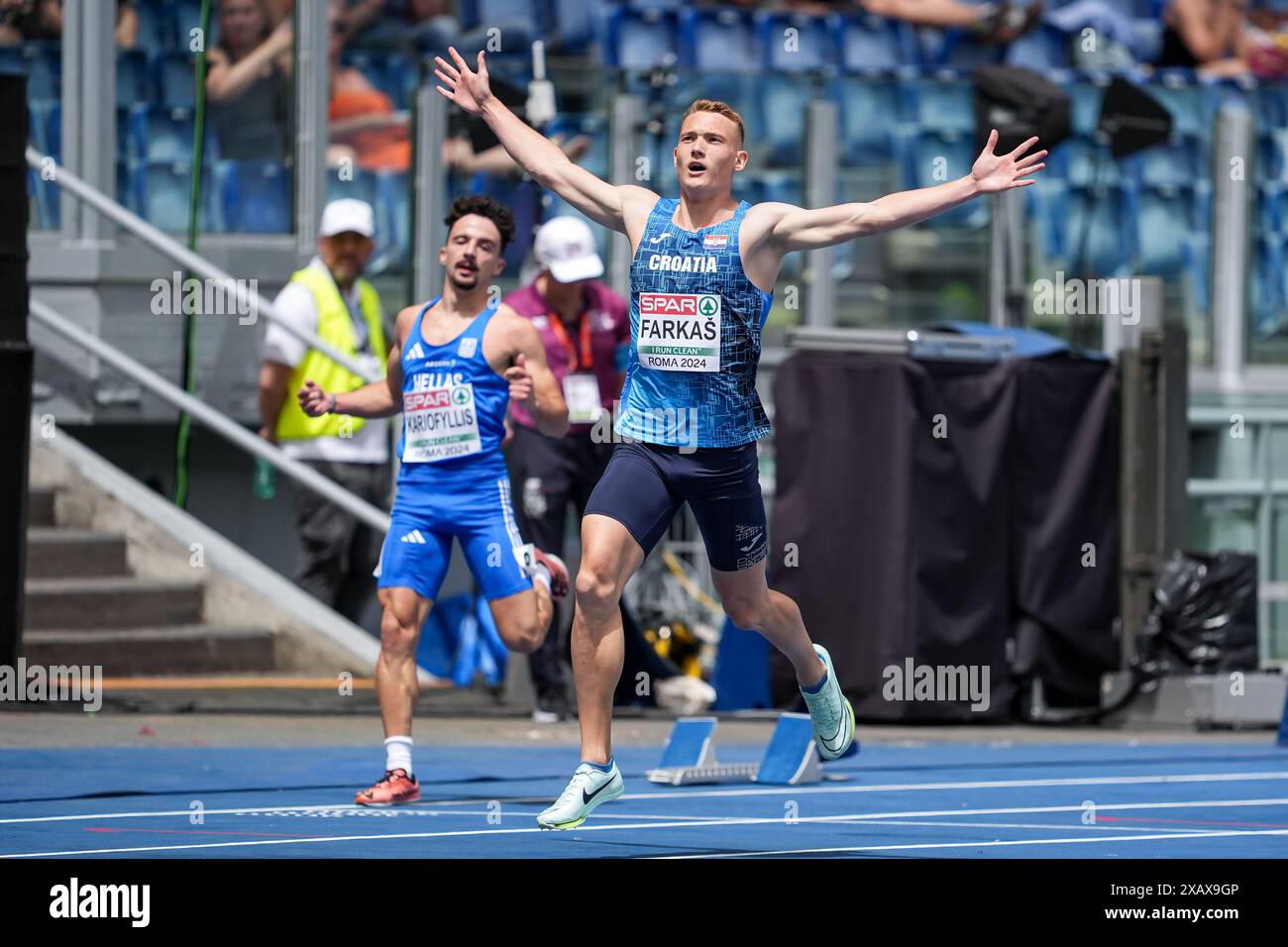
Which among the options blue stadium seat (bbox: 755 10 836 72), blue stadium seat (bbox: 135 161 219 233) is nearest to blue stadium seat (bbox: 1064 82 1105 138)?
blue stadium seat (bbox: 755 10 836 72)

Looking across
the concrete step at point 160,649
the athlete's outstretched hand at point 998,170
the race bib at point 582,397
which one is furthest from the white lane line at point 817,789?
the concrete step at point 160,649

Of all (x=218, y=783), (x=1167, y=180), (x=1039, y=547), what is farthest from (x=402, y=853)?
(x=1167, y=180)

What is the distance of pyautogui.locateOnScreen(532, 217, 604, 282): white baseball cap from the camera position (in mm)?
12148

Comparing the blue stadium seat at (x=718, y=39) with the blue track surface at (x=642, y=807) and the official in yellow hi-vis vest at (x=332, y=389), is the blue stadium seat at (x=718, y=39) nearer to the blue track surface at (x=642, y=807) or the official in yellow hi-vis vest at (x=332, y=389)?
the official in yellow hi-vis vest at (x=332, y=389)

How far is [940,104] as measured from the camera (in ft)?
53.7

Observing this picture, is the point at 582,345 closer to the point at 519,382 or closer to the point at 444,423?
the point at 444,423

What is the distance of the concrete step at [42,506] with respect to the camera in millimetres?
13375

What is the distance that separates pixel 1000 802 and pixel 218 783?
3.13 meters

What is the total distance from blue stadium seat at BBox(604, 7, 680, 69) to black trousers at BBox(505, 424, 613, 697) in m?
5.01

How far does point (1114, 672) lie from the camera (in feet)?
45.8

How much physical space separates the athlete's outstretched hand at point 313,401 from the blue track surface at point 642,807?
1524 mm

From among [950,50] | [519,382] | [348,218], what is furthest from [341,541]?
[950,50]

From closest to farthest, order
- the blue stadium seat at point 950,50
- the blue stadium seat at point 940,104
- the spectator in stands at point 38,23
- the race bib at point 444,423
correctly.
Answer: the race bib at point 444,423, the spectator in stands at point 38,23, the blue stadium seat at point 940,104, the blue stadium seat at point 950,50
